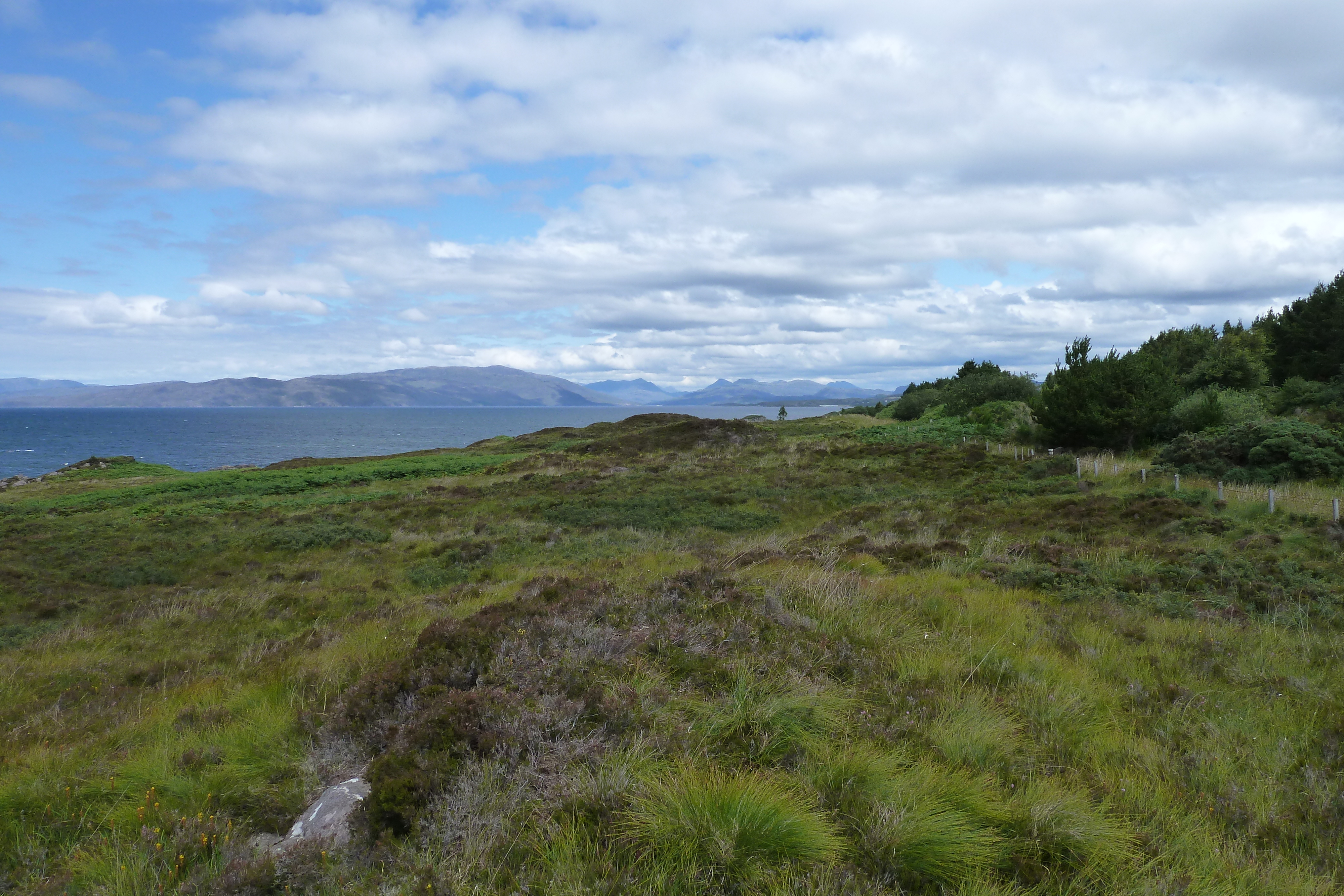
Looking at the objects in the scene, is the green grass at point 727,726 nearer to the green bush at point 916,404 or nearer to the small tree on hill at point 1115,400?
the small tree on hill at point 1115,400

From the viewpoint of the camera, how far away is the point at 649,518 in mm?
19984

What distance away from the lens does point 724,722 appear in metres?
4.26

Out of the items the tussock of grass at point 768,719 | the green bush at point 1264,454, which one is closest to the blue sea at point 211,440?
the green bush at point 1264,454

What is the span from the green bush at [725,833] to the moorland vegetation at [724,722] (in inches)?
0.6

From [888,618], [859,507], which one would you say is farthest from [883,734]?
[859,507]

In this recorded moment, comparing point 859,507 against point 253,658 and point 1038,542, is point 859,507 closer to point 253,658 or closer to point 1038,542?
point 1038,542

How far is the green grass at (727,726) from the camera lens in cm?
320

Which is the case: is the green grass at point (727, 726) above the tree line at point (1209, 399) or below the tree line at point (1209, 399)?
below

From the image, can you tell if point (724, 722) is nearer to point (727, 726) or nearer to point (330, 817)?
point (727, 726)

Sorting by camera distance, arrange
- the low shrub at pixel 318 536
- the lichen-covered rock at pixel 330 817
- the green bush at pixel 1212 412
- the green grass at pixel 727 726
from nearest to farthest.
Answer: the green grass at pixel 727 726 < the lichen-covered rock at pixel 330 817 < the low shrub at pixel 318 536 < the green bush at pixel 1212 412

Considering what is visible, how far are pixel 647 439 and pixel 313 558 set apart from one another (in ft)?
96.6

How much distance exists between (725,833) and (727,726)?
1.19m

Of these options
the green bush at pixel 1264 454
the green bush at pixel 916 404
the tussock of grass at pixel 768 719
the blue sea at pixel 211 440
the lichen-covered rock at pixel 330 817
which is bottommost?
the blue sea at pixel 211 440

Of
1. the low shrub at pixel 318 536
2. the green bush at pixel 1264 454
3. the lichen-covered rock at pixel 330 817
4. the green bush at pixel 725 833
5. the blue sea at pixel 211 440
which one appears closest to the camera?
the green bush at pixel 725 833
